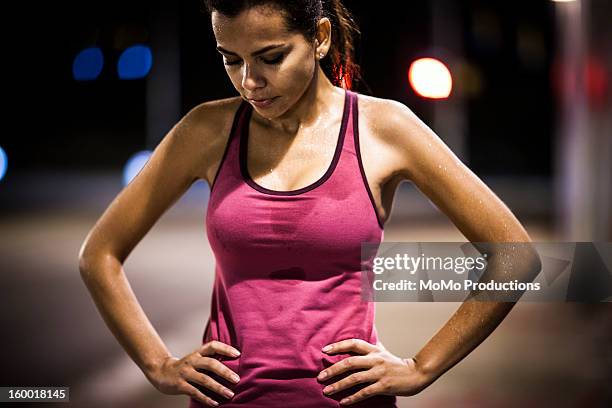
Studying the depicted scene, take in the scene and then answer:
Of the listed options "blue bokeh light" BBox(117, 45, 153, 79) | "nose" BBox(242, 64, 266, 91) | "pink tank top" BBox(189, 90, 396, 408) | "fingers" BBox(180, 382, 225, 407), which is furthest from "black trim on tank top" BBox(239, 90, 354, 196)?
"blue bokeh light" BBox(117, 45, 153, 79)

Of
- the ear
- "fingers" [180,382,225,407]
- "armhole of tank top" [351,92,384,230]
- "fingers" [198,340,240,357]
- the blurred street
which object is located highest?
the ear

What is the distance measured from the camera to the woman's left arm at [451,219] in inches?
62.4

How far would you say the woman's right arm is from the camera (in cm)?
165

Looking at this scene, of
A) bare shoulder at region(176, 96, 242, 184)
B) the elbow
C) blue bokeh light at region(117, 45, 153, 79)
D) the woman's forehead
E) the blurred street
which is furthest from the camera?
blue bokeh light at region(117, 45, 153, 79)

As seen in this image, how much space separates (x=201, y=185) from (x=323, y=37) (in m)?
11.0

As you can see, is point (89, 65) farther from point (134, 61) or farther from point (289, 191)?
point (289, 191)

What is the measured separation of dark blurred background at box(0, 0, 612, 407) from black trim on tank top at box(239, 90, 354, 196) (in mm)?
315

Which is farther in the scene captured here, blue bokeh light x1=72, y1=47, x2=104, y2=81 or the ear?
blue bokeh light x1=72, y1=47, x2=104, y2=81

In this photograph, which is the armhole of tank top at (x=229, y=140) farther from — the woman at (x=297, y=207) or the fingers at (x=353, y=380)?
the fingers at (x=353, y=380)

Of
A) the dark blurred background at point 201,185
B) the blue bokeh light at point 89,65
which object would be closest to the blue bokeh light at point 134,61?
the dark blurred background at point 201,185

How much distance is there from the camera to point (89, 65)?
1333cm

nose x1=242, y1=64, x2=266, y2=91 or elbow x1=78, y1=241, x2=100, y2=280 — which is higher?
nose x1=242, y1=64, x2=266, y2=91

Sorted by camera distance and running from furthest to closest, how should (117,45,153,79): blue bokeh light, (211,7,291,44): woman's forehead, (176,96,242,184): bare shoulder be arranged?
(117,45,153,79): blue bokeh light → (176,96,242,184): bare shoulder → (211,7,291,44): woman's forehead

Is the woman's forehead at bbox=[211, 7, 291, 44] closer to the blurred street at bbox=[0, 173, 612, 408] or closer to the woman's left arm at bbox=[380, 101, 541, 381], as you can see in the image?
the woman's left arm at bbox=[380, 101, 541, 381]
